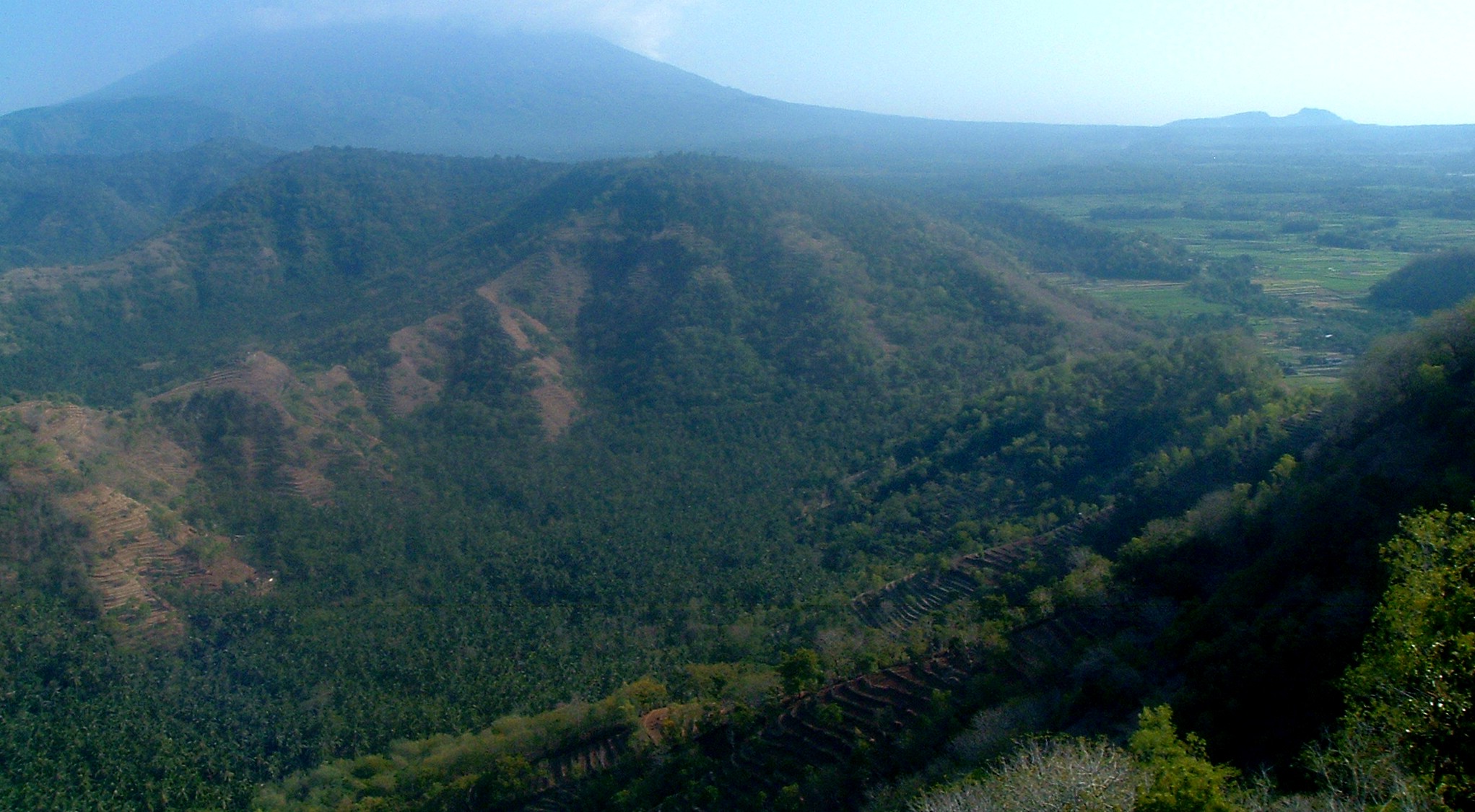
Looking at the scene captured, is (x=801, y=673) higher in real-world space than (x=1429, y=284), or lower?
lower

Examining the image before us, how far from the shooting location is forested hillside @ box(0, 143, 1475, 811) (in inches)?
569

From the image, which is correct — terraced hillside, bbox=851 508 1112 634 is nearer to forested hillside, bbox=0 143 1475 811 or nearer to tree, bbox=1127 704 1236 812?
forested hillside, bbox=0 143 1475 811

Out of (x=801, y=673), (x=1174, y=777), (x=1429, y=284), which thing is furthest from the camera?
(x=1429, y=284)

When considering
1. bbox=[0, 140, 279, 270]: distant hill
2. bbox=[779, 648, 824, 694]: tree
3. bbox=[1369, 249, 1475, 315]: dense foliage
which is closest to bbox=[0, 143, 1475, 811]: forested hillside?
bbox=[779, 648, 824, 694]: tree

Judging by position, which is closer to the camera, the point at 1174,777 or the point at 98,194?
the point at 1174,777

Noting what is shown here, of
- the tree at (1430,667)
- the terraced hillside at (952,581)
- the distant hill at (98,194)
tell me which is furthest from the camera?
the distant hill at (98,194)

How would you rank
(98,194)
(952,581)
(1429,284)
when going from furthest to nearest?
1. (98,194)
2. (1429,284)
3. (952,581)

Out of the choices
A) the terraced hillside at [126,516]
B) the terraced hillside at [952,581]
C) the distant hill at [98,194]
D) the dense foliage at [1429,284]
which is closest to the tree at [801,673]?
the terraced hillside at [952,581]

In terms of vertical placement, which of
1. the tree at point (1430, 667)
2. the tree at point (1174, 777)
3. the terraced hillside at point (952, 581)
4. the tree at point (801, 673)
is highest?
the tree at point (1430, 667)

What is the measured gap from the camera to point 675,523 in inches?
1286

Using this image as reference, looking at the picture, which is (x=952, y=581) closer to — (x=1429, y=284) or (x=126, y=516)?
(x=126, y=516)

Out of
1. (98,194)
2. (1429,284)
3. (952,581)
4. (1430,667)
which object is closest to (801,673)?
(952,581)

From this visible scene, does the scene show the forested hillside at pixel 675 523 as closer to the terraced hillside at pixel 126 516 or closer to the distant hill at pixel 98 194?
the terraced hillside at pixel 126 516

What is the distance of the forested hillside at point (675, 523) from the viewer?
47.4ft
